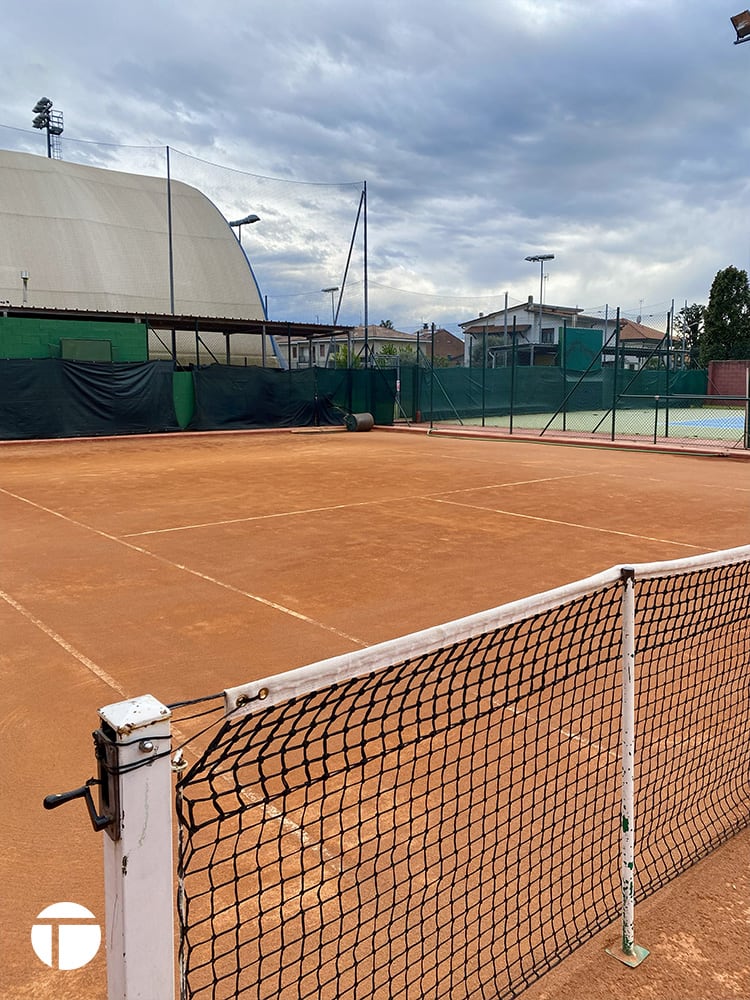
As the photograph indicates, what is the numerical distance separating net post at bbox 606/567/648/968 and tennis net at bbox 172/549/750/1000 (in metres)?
0.04

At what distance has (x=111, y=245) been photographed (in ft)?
131

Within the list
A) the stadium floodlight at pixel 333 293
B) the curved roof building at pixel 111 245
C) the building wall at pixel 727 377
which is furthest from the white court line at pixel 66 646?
the building wall at pixel 727 377

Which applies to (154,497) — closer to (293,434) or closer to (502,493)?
(502,493)

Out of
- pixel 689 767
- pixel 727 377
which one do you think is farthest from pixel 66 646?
pixel 727 377

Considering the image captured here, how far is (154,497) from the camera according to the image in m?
11.3

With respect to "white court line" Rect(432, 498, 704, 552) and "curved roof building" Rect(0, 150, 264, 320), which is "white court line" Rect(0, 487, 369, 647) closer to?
"white court line" Rect(432, 498, 704, 552)

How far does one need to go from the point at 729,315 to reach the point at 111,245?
31.4 metres

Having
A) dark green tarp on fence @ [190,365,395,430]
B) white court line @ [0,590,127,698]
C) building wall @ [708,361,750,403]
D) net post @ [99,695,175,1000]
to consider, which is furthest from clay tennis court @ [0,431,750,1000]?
building wall @ [708,361,750,403]

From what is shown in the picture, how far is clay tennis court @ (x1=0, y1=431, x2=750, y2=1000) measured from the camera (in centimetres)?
261

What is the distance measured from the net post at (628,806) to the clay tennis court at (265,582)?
66 mm

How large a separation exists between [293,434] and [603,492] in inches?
566

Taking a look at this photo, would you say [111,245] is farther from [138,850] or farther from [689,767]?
[138,850]

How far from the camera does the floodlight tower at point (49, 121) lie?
146 feet

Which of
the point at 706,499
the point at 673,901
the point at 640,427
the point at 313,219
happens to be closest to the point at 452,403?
the point at 640,427
